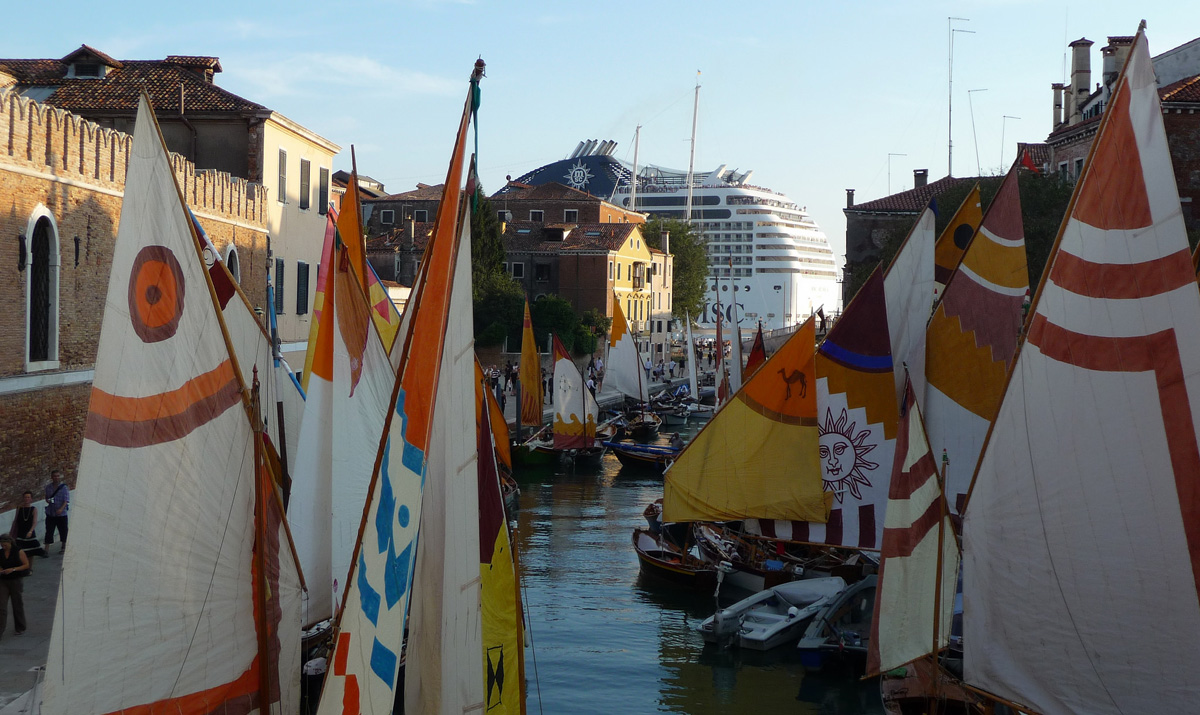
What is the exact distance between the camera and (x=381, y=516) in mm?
6137

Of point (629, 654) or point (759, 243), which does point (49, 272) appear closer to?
point (629, 654)

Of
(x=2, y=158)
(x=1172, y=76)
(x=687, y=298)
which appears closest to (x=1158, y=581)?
(x=2, y=158)

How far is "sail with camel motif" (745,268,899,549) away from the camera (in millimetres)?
13734

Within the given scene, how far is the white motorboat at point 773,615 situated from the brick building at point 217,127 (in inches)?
578

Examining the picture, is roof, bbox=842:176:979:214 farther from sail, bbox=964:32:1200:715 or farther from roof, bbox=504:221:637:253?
sail, bbox=964:32:1200:715

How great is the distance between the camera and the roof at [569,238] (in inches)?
2445

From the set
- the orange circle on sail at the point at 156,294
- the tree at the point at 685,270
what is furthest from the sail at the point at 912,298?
the tree at the point at 685,270

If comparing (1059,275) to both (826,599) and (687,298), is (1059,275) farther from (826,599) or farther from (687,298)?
(687,298)

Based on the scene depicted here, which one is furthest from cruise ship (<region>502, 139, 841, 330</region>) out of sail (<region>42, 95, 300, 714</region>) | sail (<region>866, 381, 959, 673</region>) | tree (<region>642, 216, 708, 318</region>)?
sail (<region>42, 95, 300, 714</region>)

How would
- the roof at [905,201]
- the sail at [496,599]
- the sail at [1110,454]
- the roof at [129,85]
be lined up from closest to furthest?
the sail at [1110,454] → the sail at [496,599] → the roof at [129,85] → the roof at [905,201]

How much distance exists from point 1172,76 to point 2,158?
32.2m

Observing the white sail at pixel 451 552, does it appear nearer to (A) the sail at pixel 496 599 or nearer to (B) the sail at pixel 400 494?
(B) the sail at pixel 400 494

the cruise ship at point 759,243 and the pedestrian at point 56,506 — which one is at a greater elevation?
the cruise ship at point 759,243

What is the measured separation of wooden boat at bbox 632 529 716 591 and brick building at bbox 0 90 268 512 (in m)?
9.70
